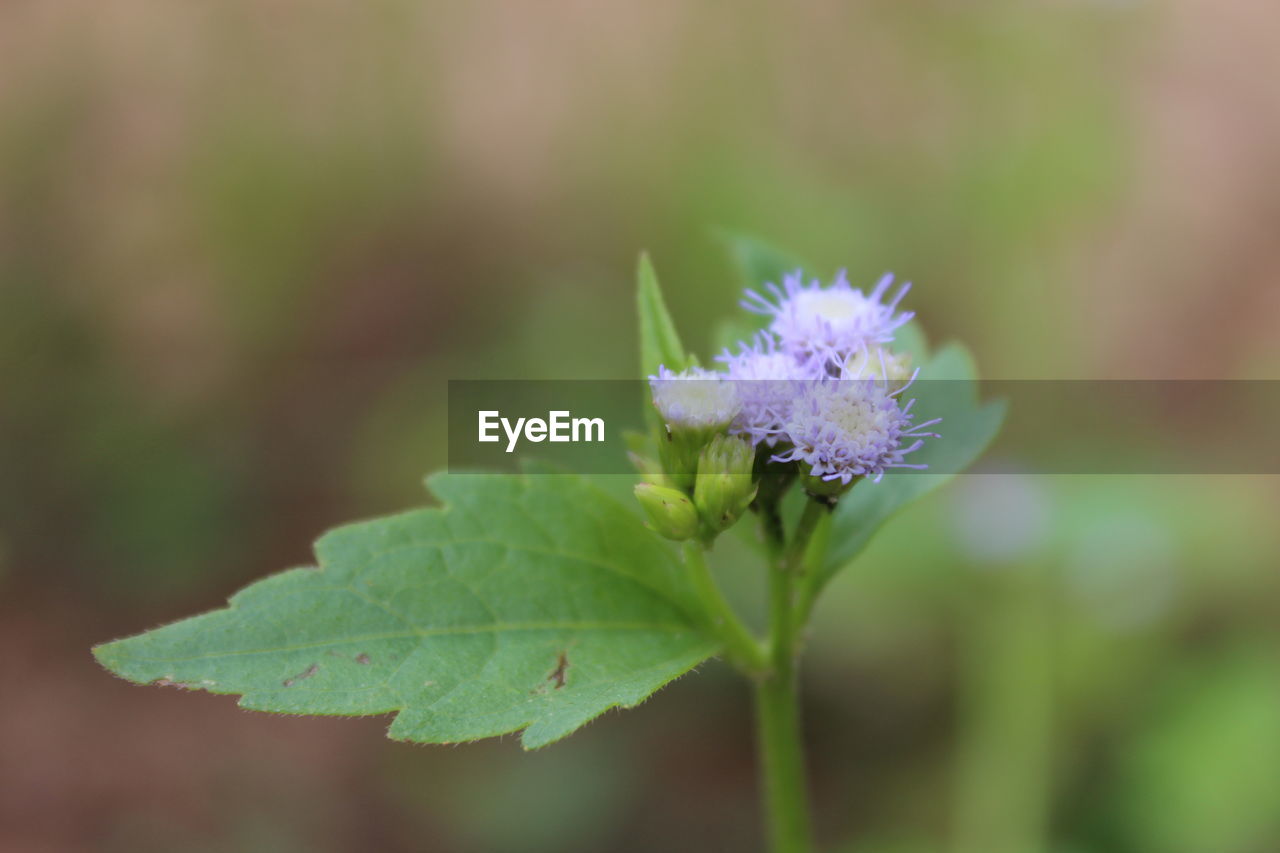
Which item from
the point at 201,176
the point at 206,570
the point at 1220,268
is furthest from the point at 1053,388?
the point at 201,176

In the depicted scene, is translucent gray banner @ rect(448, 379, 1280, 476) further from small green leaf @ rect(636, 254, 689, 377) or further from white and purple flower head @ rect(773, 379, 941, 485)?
white and purple flower head @ rect(773, 379, 941, 485)

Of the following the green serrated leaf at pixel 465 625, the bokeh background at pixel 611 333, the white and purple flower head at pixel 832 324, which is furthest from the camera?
the bokeh background at pixel 611 333

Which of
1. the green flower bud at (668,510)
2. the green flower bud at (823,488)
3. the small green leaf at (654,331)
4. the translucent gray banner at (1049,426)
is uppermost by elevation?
the translucent gray banner at (1049,426)

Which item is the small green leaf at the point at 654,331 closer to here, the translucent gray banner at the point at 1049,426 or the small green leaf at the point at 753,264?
the small green leaf at the point at 753,264

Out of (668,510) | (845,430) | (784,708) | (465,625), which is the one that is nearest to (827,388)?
(845,430)

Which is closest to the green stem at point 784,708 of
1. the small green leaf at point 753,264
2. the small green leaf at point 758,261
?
the small green leaf at point 753,264

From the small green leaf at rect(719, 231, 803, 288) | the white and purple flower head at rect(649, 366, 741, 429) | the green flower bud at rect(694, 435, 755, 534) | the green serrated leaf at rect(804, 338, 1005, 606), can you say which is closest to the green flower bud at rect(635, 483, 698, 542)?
the green flower bud at rect(694, 435, 755, 534)
